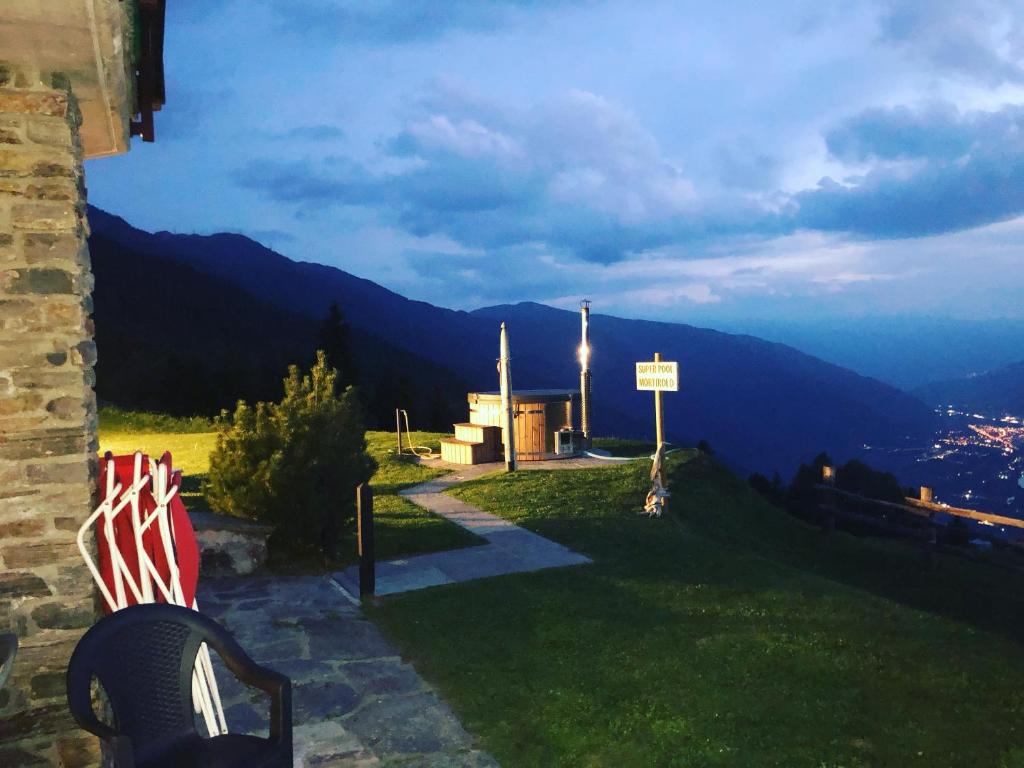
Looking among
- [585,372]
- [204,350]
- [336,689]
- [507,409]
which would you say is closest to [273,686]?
[336,689]

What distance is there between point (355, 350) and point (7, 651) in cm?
8553

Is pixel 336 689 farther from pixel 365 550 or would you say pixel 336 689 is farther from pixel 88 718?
pixel 88 718

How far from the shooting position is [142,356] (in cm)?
4284

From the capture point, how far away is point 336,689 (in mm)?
5254

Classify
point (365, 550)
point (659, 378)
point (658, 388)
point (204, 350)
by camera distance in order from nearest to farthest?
point (365, 550) → point (658, 388) → point (659, 378) → point (204, 350)

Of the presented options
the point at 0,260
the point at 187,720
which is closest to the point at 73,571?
the point at 187,720

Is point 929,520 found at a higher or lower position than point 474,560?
lower

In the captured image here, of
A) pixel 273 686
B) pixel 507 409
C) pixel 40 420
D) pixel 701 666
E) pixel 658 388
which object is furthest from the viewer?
pixel 507 409

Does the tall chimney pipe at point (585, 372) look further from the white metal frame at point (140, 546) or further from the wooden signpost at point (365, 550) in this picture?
the white metal frame at point (140, 546)

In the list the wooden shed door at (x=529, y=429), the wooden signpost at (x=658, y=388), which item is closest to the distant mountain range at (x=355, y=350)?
the wooden shed door at (x=529, y=429)

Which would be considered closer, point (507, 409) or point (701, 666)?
point (701, 666)

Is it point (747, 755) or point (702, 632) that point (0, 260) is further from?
point (702, 632)

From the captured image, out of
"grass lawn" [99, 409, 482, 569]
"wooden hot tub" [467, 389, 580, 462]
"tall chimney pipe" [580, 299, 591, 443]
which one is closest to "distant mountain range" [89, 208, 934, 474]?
"grass lawn" [99, 409, 482, 569]

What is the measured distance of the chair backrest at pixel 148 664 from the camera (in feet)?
9.47
